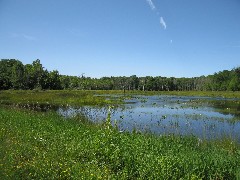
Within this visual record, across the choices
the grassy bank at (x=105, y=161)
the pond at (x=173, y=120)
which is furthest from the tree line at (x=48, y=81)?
the grassy bank at (x=105, y=161)

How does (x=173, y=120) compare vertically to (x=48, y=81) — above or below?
below

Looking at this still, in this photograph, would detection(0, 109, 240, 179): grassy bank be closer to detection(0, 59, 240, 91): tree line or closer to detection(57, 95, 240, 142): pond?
detection(57, 95, 240, 142): pond

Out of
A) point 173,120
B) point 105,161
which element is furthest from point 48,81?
point 105,161

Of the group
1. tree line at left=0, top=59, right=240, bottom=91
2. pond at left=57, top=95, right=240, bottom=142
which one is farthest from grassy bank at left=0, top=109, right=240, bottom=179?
tree line at left=0, top=59, right=240, bottom=91

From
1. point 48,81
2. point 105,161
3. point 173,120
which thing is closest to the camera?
point 105,161

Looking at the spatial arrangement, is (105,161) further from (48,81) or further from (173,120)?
(48,81)

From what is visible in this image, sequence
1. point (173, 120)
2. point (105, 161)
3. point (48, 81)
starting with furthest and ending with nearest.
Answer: point (48, 81), point (173, 120), point (105, 161)

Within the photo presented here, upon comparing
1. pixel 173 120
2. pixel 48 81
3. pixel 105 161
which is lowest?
pixel 173 120

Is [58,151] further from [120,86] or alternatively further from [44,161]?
[120,86]

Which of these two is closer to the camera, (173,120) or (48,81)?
(173,120)

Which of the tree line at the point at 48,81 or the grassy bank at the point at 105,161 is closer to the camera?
the grassy bank at the point at 105,161

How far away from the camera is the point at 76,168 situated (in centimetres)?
884

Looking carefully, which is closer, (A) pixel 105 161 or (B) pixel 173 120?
(A) pixel 105 161

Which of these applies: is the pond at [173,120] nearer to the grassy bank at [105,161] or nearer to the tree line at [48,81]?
the grassy bank at [105,161]
